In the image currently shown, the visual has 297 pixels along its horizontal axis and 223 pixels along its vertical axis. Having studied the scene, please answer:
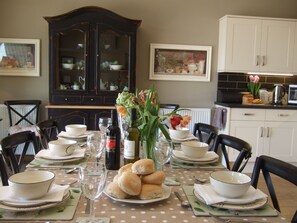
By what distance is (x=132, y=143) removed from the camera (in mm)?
1488

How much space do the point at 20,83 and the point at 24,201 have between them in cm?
363

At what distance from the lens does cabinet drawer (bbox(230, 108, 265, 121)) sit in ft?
13.2

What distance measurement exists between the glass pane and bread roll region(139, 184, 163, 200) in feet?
9.92

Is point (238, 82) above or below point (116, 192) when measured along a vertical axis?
above

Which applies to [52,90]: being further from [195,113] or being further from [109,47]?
[195,113]

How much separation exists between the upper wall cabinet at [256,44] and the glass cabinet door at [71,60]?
195cm

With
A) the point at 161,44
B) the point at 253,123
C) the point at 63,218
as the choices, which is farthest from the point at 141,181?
the point at 161,44

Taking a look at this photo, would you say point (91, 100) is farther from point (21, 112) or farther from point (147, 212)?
point (147, 212)

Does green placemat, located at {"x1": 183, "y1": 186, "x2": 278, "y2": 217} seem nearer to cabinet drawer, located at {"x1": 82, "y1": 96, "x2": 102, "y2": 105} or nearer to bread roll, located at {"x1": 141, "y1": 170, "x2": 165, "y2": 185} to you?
bread roll, located at {"x1": 141, "y1": 170, "x2": 165, "y2": 185}

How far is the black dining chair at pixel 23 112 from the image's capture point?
13.6ft

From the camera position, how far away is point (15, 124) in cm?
420

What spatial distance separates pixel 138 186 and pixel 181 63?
140 inches

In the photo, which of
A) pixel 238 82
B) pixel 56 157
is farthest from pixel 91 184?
pixel 238 82

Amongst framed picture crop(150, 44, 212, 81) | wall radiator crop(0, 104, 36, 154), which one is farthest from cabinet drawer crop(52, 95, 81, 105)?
framed picture crop(150, 44, 212, 81)
